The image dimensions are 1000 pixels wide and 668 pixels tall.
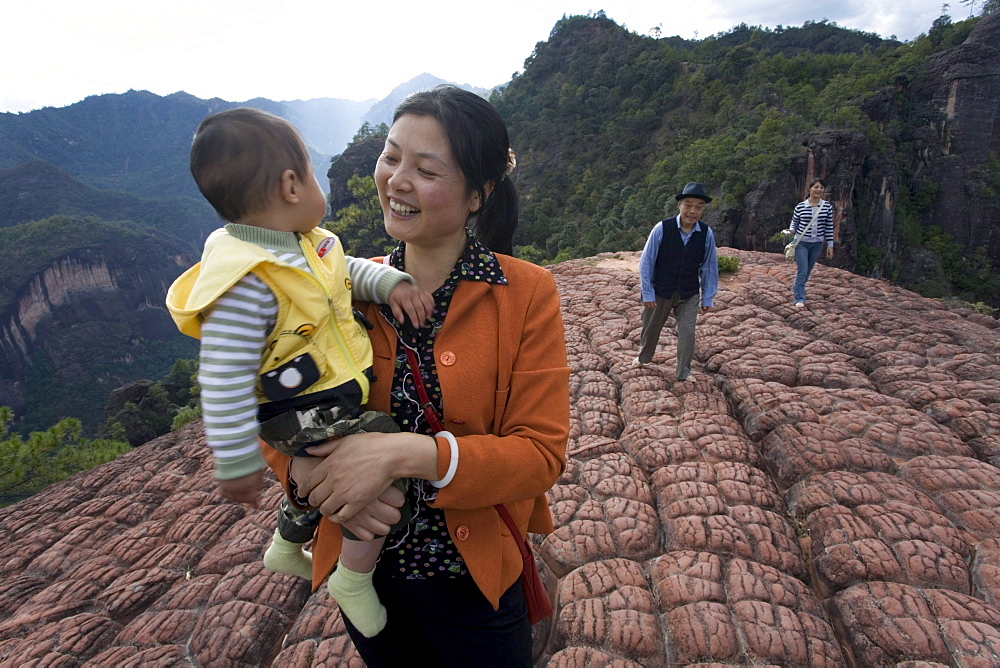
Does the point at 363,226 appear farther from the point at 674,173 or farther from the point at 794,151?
the point at 794,151

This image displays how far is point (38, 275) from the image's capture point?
4447 cm

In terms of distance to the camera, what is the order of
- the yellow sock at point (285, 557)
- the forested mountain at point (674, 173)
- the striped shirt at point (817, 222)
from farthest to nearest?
the forested mountain at point (674, 173) → the striped shirt at point (817, 222) → the yellow sock at point (285, 557)

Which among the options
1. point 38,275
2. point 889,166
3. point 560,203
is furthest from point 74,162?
point 889,166

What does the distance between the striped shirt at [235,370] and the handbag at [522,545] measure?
0.29 m

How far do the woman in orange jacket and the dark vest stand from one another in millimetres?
2836

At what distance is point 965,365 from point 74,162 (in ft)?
391

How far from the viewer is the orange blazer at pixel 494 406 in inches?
36.0

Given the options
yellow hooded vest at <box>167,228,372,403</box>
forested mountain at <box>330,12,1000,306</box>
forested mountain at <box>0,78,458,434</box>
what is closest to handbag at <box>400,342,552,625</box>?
yellow hooded vest at <box>167,228,372,403</box>

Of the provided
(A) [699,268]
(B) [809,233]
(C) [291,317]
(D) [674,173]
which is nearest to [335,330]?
(C) [291,317]

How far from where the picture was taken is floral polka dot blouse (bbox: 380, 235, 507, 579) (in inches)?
40.5

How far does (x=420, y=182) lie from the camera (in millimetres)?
1026

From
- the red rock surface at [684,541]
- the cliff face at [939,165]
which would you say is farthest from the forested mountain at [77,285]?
the red rock surface at [684,541]

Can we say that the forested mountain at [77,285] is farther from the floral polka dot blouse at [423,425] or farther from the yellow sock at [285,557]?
the floral polka dot blouse at [423,425]

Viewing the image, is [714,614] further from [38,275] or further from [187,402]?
[38,275]
